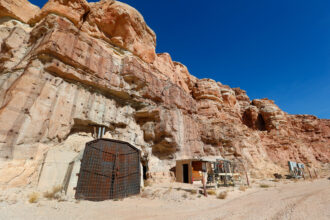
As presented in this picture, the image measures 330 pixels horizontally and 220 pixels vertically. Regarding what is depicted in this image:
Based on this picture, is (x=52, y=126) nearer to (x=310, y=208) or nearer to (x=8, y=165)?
(x=8, y=165)

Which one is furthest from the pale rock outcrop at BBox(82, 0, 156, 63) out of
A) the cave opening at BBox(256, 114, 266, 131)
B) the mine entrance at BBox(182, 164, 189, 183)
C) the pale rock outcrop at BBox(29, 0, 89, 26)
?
the cave opening at BBox(256, 114, 266, 131)

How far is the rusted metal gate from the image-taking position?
8990mm

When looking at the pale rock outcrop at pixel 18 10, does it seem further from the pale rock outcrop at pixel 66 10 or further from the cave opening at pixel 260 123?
the cave opening at pixel 260 123

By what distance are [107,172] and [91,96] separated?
8487 mm

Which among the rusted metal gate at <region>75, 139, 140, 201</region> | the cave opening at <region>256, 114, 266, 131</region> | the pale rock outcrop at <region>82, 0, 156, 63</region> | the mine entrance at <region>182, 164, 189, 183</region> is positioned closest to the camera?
the rusted metal gate at <region>75, 139, 140, 201</region>

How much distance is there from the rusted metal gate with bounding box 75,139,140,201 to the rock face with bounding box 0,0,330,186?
3.00 meters

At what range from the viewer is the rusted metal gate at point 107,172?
354 inches

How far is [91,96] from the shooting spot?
51.6 feet

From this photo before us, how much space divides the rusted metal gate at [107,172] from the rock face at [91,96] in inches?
118

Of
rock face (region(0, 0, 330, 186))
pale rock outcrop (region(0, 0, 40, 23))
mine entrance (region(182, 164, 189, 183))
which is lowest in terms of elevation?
mine entrance (region(182, 164, 189, 183))

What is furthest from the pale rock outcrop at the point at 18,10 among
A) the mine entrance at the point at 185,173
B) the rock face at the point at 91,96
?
the mine entrance at the point at 185,173

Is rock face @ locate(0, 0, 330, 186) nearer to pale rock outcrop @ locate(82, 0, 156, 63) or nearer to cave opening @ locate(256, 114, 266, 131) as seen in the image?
pale rock outcrop @ locate(82, 0, 156, 63)

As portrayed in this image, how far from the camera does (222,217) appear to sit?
19.6 ft

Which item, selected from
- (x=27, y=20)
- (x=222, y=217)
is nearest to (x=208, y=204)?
(x=222, y=217)
